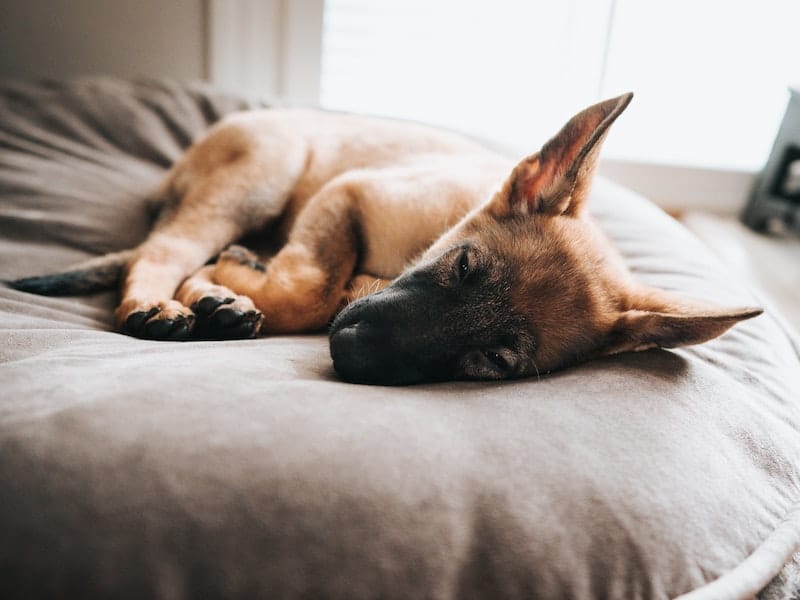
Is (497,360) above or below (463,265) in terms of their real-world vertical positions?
below

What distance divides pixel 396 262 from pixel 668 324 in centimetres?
93

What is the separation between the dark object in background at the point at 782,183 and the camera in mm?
4219

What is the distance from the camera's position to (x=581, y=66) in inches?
181

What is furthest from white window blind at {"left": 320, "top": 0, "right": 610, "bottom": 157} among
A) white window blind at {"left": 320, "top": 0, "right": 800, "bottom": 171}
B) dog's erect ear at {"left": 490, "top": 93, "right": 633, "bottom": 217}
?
dog's erect ear at {"left": 490, "top": 93, "right": 633, "bottom": 217}

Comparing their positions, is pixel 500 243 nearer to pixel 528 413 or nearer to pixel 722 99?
pixel 528 413

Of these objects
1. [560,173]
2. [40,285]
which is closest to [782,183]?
[560,173]

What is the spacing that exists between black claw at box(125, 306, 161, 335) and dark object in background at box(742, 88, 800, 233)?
4.12 m

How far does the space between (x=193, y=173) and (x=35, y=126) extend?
3.19ft

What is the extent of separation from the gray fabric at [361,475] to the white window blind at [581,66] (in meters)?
3.08

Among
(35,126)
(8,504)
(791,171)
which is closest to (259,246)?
(35,126)

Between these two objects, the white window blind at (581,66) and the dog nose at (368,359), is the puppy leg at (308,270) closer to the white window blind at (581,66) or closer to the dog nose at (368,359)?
the dog nose at (368,359)

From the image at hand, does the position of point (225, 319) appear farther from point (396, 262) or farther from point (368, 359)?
point (396, 262)

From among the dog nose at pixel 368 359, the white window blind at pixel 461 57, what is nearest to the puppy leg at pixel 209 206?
the dog nose at pixel 368 359

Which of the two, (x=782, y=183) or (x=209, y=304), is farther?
(x=782, y=183)
